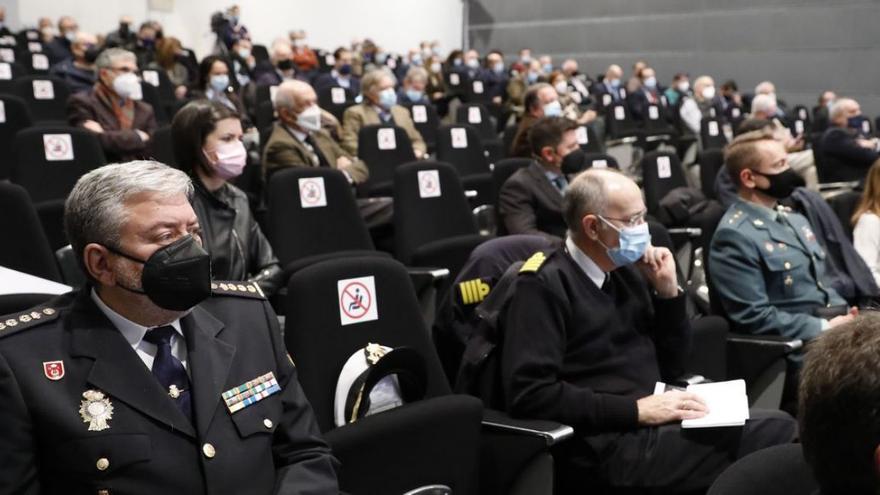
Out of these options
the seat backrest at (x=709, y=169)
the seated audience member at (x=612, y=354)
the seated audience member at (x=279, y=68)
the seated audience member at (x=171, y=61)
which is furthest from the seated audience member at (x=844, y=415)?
the seated audience member at (x=171, y=61)

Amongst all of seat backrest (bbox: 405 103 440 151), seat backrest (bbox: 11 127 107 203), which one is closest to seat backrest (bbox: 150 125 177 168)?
seat backrest (bbox: 11 127 107 203)

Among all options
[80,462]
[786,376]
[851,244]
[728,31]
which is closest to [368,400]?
[80,462]

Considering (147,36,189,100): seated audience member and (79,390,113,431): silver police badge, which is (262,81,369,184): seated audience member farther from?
(147,36,189,100): seated audience member

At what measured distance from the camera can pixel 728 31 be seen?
14383 mm

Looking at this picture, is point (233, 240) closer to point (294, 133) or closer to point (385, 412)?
point (385, 412)

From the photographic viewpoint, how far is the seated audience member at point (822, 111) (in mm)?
10538

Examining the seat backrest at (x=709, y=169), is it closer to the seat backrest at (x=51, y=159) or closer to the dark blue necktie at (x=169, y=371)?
the seat backrest at (x=51, y=159)

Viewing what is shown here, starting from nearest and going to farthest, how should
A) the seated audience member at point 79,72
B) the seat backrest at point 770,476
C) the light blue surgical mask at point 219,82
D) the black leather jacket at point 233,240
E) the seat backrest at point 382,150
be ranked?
the seat backrest at point 770,476, the black leather jacket at point 233,240, the seat backrest at point 382,150, the light blue surgical mask at point 219,82, the seated audience member at point 79,72

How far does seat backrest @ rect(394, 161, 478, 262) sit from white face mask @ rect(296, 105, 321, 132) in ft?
2.66

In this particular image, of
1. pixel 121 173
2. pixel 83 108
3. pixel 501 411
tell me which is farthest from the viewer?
pixel 83 108

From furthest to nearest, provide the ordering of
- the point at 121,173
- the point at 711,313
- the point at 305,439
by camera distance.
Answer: the point at 711,313 < the point at 305,439 < the point at 121,173

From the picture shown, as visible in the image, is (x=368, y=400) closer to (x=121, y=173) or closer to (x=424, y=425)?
(x=424, y=425)

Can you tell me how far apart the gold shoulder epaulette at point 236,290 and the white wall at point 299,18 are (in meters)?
12.5

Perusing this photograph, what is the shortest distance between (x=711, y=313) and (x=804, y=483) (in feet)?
6.27
